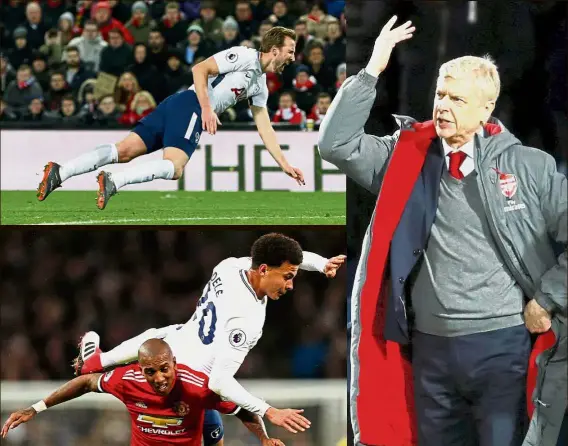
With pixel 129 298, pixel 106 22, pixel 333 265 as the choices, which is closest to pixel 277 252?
pixel 333 265

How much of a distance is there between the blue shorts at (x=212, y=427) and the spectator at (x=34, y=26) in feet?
8.71

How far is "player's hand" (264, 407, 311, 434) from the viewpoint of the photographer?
13.5 ft

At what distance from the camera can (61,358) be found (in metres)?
4.41

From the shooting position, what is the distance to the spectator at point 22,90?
537 cm

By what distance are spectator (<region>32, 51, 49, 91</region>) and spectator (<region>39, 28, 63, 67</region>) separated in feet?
0.11

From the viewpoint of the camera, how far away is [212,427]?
432cm

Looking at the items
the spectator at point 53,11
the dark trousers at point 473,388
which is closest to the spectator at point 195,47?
the spectator at point 53,11

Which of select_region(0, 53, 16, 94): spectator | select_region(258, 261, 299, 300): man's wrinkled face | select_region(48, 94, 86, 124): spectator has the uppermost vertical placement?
select_region(0, 53, 16, 94): spectator

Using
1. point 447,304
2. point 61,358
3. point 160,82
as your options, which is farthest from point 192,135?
point 447,304

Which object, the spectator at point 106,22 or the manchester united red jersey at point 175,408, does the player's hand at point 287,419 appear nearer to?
the manchester united red jersey at point 175,408

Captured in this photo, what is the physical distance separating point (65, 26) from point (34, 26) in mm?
253

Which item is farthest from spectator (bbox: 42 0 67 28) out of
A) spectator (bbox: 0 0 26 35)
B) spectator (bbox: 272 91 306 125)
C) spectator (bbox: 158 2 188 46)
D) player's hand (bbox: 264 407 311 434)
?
player's hand (bbox: 264 407 311 434)

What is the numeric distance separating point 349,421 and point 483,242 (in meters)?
1.03

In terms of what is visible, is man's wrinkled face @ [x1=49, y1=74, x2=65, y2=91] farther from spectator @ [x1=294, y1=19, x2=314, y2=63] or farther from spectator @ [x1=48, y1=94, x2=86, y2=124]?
spectator @ [x1=294, y1=19, x2=314, y2=63]
